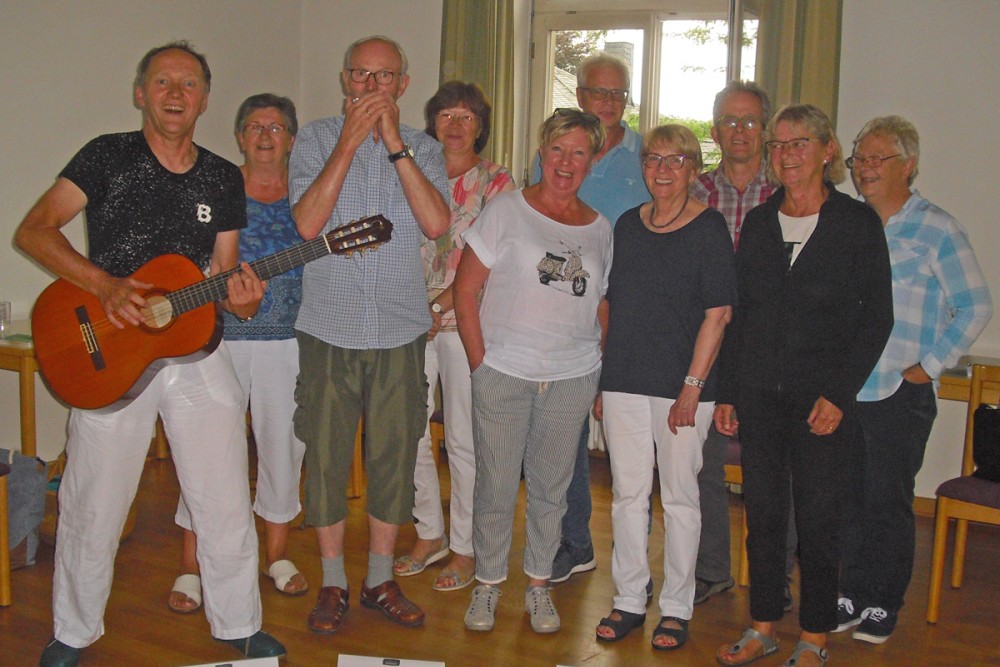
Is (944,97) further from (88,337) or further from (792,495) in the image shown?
(88,337)

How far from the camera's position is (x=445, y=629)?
9.07ft

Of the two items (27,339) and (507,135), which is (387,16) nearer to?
(507,135)

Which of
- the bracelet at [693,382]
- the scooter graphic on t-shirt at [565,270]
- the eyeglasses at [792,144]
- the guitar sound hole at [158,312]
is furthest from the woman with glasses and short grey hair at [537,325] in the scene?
the guitar sound hole at [158,312]

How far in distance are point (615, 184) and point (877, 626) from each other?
1642 millimetres

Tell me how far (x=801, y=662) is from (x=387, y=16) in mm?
4292

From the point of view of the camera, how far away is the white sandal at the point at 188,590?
2.83 m

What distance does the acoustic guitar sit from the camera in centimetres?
226

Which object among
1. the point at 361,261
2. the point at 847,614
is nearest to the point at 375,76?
the point at 361,261

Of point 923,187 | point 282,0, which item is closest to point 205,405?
point 923,187

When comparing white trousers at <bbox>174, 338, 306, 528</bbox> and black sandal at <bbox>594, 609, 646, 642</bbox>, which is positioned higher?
white trousers at <bbox>174, 338, 306, 528</bbox>

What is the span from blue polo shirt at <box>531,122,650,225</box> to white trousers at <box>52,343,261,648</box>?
1.34m

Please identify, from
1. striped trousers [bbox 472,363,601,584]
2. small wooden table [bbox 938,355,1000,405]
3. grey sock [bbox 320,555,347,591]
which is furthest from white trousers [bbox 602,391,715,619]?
small wooden table [bbox 938,355,1000,405]

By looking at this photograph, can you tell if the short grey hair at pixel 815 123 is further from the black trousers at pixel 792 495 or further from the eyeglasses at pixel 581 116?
the black trousers at pixel 792 495

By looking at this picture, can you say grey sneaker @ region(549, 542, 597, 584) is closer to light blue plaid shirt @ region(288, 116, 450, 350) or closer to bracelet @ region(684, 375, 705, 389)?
bracelet @ region(684, 375, 705, 389)
